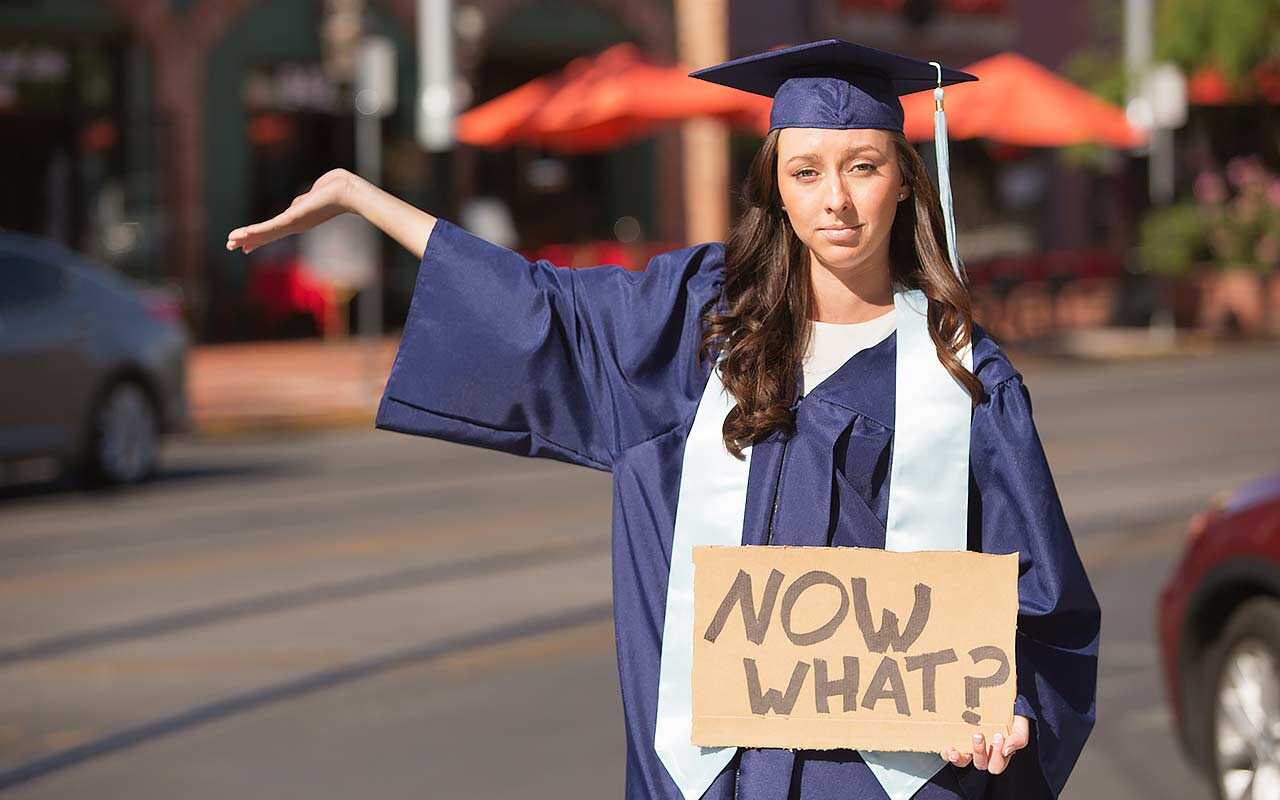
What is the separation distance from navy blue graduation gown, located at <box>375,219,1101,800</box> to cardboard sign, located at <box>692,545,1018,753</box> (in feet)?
0.21

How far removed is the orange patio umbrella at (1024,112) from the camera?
21.8 metres

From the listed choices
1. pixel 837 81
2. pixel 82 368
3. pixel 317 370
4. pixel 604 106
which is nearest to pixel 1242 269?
pixel 604 106

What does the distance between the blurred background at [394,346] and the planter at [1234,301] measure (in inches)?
1.5

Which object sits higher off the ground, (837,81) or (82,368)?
(837,81)

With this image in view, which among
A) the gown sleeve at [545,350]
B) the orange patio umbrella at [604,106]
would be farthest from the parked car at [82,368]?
the gown sleeve at [545,350]

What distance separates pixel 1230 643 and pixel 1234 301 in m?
21.9

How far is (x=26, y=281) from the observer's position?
1335 centimetres

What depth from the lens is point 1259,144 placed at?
31.3 metres

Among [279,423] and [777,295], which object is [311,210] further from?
[279,423]

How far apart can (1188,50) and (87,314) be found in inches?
712

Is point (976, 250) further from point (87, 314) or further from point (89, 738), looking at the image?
point (89, 738)

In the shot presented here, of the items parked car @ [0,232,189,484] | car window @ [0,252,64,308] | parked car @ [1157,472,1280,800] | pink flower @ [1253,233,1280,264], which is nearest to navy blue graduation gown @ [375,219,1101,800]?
parked car @ [1157,472,1280,800]

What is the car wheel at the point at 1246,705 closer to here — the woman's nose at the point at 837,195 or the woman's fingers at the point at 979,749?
the woman's fingers at the point at 979,749

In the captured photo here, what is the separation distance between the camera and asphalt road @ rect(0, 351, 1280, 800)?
6430 millimetres
